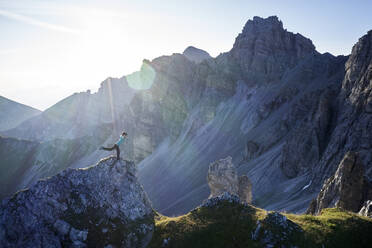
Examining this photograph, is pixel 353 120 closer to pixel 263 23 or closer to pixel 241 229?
pixel 241 229

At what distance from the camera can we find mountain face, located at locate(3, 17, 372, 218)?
234 feet

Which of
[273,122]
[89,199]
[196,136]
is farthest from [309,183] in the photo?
[196,136]

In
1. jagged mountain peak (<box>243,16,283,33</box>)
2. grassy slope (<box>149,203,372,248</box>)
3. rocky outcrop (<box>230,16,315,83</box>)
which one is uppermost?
jagged mountain peak (<box>243,16,283,33</box>)

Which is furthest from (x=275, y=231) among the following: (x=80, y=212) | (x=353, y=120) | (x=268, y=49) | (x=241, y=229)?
(x=268, y=49)

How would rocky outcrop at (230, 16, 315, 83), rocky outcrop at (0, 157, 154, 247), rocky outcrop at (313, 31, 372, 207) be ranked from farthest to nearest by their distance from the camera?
rocky outcrop at (230, 16, 315, 83) → rocky outcrop at (313, 31, 372, 207) → rocky outcrop at (0, 157, 154, 247)

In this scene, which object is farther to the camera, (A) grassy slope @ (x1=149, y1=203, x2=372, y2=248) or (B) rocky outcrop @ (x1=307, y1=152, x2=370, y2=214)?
(B) rocky outcrop @ (x1=307, y1=152, x2=370, y2=214)

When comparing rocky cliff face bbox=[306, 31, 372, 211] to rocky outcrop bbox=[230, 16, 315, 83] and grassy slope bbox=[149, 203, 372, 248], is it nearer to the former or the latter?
grassy slope bbox=[149, 203, 372, 248]

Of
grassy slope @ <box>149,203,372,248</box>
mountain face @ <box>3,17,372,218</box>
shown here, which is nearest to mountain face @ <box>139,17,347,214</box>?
mountain face @ <box>3,17,372,218</box>

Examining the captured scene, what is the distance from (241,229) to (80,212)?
368 inches

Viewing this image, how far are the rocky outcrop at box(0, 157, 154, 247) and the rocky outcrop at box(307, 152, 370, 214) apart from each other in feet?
71.3

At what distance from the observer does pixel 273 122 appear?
112 metres

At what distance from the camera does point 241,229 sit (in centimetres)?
1588

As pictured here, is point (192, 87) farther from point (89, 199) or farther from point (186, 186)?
point (89, 199)

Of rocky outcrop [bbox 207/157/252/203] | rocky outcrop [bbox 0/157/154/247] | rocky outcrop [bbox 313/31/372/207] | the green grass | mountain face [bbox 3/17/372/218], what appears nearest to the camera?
Result: the green grass
